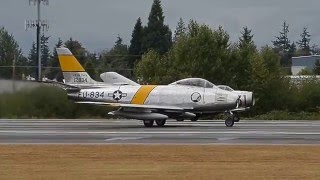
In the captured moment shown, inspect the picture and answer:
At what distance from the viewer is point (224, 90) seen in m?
40.2

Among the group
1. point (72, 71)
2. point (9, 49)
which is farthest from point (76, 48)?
point (72, 71)

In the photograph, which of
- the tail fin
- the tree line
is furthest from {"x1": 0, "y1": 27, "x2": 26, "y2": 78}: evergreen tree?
the tail fin

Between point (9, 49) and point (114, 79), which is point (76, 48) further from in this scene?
point (114, 79)

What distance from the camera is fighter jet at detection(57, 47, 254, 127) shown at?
39906 mm

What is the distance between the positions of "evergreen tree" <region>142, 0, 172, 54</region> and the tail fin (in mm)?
61426

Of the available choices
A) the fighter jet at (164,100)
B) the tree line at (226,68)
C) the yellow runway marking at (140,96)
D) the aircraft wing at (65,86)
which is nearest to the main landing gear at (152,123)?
the fighter jet at (164,100)

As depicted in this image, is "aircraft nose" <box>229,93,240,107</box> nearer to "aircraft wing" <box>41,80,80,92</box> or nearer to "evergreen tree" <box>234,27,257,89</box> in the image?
"aircraft wing" <box>41,80,80,92</box>

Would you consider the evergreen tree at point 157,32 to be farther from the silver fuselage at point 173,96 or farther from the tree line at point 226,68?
the silver fuselage at point 173,96

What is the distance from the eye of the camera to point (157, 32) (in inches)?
4355

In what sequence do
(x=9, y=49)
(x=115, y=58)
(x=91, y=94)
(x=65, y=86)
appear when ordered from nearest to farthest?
(x=91, y=94) → (x=65, y=86) → (x=9, y=49) → (x=115, y=58)

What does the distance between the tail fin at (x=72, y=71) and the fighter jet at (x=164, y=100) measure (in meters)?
3.87

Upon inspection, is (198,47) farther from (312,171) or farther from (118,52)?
(118,52)

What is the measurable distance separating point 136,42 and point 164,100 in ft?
259

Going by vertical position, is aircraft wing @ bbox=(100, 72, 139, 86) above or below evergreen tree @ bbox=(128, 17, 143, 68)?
below
